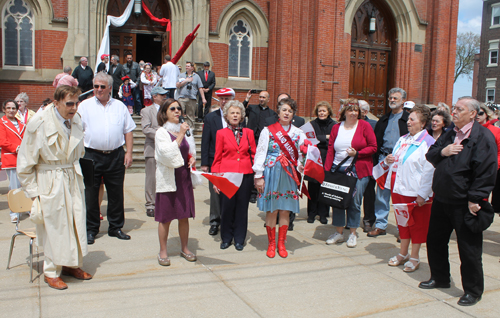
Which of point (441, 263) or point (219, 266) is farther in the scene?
point (219, 266)

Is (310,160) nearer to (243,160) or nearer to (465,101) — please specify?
(243,160)

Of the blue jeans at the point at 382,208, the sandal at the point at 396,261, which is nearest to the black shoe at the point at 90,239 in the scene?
the sandal at the point at 396,261

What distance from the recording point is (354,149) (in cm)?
573

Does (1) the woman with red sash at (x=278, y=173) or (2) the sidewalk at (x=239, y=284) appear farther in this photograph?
(1) the woman with red sash at (x=278, y=173)

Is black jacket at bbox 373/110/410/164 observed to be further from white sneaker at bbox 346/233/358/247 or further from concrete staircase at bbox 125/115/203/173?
concrete staircase at bbox 125/115/203/173

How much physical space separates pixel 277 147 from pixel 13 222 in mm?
4231

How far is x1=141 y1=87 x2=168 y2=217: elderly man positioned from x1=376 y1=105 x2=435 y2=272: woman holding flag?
3709 mm

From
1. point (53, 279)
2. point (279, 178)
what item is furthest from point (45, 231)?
point (279, 178)

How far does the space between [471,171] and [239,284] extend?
2.51m

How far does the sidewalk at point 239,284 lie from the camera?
12.6 feet

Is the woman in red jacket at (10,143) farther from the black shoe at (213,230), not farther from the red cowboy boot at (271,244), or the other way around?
the red cowboy boot at (271,244)

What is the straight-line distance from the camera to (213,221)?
628 cm

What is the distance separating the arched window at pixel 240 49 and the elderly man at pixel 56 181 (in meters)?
12.3

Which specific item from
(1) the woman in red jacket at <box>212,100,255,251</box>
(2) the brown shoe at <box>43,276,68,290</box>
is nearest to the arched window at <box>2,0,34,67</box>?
(1) the woman in red jacket at <box>212,100,255,251</box>
